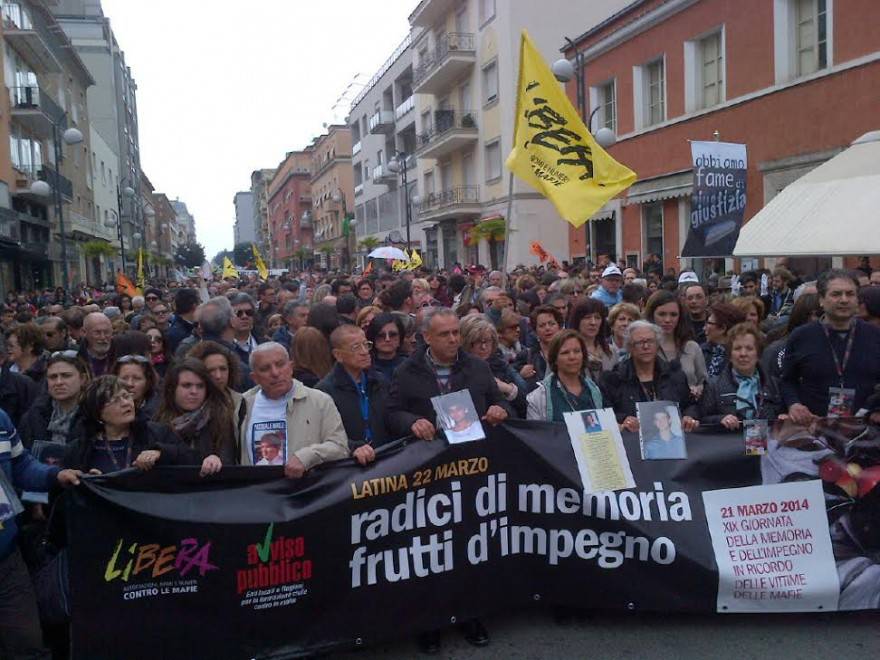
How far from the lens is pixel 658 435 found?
4.40m

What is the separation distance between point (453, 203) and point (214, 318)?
29.9 m

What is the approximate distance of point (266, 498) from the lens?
391 cm

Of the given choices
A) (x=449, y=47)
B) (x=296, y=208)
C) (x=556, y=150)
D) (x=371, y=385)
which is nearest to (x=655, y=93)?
(x=556, y=150)

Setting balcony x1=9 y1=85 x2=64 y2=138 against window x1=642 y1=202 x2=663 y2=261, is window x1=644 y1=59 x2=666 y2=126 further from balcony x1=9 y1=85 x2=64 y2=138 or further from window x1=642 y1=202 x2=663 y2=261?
balcony x1=9 y1=85 x2=64 y2=138

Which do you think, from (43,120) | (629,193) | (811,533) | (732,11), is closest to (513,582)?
(811,533)

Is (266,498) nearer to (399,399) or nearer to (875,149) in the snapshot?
(399,399)

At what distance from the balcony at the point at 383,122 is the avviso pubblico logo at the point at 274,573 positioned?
4656 centimetres

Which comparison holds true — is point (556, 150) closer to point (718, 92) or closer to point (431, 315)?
point (431, 315)

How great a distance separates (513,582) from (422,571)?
543mm

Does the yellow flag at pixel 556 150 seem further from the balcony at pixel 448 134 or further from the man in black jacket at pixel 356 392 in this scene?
the balcony at pixel 448 134

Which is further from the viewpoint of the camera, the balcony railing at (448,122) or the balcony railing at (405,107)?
the balcony railing at (405,107)

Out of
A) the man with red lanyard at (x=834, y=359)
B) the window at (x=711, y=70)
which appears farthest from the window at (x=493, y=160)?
the man with red lanyard at (x=834, y=359)

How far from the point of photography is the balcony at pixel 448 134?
34.3 meters

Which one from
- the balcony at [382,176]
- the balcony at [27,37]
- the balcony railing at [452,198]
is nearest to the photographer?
the balcony at [27,37]
